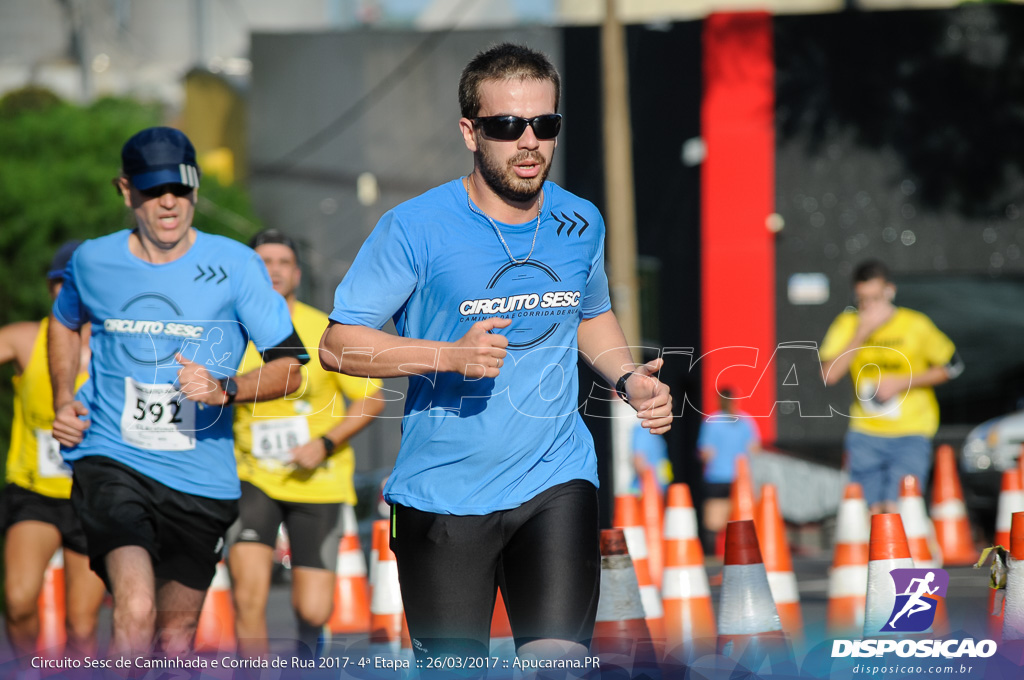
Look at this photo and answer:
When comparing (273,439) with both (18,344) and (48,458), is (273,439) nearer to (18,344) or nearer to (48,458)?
(48,458)

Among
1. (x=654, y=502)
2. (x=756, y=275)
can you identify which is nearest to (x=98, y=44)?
(x=756, y=275)

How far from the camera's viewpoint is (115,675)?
4.59m

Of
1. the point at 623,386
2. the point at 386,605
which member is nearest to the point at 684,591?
the point at 386,605

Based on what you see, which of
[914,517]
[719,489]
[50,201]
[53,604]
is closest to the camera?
[914,517]

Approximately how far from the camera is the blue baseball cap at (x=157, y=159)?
5.21 metres

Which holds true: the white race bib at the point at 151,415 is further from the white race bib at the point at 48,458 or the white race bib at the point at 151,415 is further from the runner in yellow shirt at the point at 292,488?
the white race bib at the point at 48,458

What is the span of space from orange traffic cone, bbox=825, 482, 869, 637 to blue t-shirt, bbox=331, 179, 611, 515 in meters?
3.65

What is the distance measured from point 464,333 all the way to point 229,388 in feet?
5.34

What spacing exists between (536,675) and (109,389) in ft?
7.64

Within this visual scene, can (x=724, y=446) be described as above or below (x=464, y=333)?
below

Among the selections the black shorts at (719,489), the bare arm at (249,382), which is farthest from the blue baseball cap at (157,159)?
the black shorts at (719,489)

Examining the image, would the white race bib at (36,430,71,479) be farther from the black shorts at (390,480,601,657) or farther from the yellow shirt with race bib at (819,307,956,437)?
the yellow shirt with race bib at (819,307,956,437)

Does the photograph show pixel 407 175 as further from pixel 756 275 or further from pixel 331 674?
pixel 331 674

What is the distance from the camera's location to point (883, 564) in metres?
5.21
